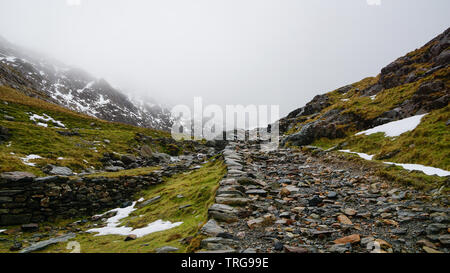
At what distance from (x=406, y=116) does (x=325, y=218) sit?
22877mm

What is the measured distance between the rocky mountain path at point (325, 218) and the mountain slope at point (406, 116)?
465 centimetres

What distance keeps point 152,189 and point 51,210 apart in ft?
Answer: 23.6

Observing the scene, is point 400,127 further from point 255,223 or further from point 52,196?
point 52,196

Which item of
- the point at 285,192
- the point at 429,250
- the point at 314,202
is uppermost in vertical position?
the point at 285,192

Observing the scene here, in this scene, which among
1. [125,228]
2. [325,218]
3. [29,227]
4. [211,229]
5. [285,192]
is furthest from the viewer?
[29,227]

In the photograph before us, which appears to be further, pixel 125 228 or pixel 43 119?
pixel 43 119

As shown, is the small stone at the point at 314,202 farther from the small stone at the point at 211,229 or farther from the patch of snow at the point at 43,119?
the patch of snow at the point at 43,119

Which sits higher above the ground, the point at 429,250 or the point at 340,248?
the point at 429,250

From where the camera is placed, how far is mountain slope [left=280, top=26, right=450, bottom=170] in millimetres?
13445

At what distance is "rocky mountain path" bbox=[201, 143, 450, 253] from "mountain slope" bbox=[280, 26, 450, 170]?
15.2 ft

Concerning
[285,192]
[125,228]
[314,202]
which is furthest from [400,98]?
[125,228]

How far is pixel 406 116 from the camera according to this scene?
73.6 ft

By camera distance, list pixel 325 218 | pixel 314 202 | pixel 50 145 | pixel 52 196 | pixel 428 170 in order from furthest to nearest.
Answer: pixel 50 145 < pixel 52 196 < pixel 428 170 < pixel 314 202 < pixel 325 218
